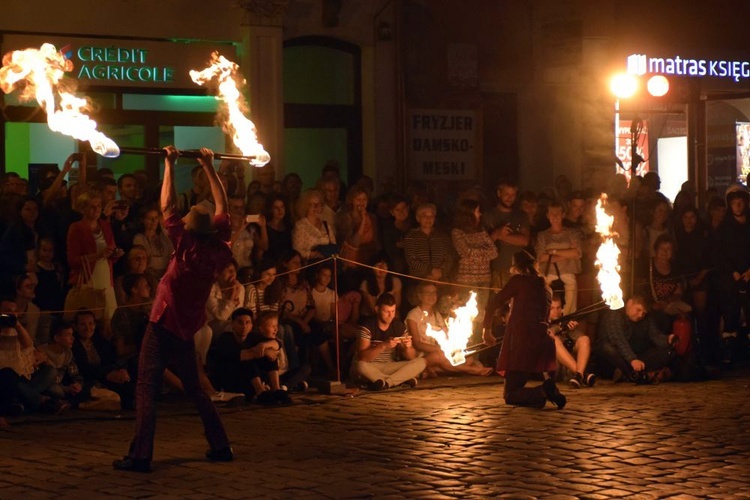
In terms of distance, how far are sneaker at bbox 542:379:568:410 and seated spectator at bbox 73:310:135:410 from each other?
3.51m

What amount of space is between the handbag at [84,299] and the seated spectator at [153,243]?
0.55 meters

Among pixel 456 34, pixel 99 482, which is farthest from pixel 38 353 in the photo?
pixel 456 34

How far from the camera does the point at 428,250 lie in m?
13.9

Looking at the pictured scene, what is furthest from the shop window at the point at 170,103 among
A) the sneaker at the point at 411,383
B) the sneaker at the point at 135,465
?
the sneaker at the point at 135,465

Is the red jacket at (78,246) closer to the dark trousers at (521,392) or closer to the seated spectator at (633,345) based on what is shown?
the dark trousers at (521,392)

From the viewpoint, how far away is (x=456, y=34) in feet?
64.2

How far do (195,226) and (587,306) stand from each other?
5.99m

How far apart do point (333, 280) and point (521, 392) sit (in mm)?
2760

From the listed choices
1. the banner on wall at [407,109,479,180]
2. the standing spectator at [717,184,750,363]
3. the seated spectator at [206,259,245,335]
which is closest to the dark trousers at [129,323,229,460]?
the seated spectator at [206,259,245,335]

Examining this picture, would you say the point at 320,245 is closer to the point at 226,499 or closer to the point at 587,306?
the point at 587,306

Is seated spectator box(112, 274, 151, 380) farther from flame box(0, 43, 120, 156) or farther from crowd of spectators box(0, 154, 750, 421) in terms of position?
flame box(0, 43, 120, 156)

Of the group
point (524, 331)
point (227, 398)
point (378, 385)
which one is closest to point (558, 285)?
Result: point (524, 331)

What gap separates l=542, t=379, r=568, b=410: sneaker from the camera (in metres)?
11.4

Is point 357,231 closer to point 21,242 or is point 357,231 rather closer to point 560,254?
point 560,254
